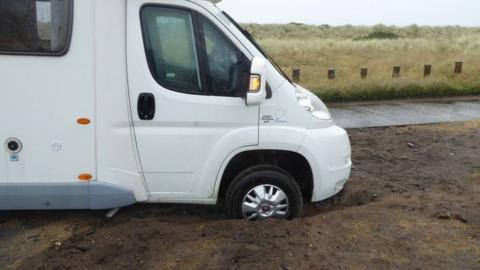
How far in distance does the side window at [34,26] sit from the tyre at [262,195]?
6.33ft

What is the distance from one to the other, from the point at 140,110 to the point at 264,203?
1402 millimetres

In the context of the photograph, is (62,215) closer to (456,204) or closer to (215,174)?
(215,174)

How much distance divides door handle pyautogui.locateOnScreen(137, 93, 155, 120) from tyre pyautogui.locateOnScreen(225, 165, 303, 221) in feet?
3.22

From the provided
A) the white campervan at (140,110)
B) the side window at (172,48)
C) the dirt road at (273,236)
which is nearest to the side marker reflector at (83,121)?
the white campervan at (140,110)

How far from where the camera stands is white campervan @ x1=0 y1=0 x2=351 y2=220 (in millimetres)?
4270

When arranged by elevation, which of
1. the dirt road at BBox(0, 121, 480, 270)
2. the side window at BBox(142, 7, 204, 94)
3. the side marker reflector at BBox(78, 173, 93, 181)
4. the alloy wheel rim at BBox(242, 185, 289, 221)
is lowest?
the dirt road at BBox(0, 121, 480, 270)

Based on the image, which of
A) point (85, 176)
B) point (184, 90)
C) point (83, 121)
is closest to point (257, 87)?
point (184, 90)

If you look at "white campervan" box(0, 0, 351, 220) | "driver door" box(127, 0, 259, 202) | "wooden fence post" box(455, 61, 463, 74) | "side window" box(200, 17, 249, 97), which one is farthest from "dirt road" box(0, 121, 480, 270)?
"wooden fence post" box(455, 61, 463, 74)

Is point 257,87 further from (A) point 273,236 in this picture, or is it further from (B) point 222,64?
(A) point 273,236

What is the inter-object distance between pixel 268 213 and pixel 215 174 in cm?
62

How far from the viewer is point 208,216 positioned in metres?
5.11

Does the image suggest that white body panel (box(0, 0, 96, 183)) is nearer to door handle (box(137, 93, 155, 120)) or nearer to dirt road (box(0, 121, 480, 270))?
door handle (box(137, 93, 155, 120))

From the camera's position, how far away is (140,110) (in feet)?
14.3

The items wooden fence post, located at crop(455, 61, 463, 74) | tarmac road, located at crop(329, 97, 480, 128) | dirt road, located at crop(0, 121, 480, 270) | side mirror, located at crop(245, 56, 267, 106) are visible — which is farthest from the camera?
wooden fence post, located at crop(455, 61, 463, 74)
